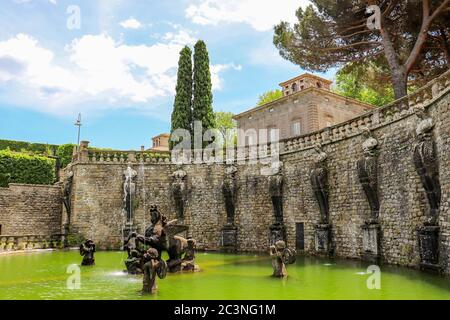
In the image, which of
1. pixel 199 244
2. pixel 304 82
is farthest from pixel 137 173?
pixel 304 82

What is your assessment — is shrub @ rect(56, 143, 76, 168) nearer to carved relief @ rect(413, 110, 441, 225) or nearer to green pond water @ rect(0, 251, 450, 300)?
green pond water @ rect(0, 251, 450, 300)

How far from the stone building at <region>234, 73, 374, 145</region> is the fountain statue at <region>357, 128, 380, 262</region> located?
572 inches

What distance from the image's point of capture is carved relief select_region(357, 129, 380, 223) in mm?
14320

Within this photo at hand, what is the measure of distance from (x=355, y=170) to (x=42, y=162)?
25125 mm

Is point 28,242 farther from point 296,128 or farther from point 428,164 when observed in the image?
point 296,128

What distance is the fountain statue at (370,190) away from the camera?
14.2 meters

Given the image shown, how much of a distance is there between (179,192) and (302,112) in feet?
50.5

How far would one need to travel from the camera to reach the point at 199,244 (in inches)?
835

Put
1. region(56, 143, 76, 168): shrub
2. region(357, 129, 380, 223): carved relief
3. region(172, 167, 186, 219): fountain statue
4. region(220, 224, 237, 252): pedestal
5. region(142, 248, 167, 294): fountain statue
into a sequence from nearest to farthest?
region(142, 248, 167, 294): fountain statue → region(357, 129, 380, 223): carved relief → region(220, 224, 237, 252): pedestal → region(172, 167, 186, 219): fountain statue → region(56, 143, 76, 168): shrub

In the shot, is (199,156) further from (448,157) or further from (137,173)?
(448,157)

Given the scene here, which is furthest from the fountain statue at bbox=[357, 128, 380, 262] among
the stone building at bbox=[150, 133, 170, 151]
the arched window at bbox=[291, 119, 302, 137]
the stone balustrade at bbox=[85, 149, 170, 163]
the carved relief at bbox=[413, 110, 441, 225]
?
the stone building at bbox=[150, 133, 170, 151]

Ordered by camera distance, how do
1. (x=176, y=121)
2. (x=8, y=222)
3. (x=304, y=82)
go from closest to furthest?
(x=8, y=222) < (x=176, y=121) < (x=304, y=82)

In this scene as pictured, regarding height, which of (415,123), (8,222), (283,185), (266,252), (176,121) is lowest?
(266,252)

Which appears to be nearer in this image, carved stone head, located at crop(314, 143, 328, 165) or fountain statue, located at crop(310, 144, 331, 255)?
fountain statue, located at crop(310, 144, 331, 255)
